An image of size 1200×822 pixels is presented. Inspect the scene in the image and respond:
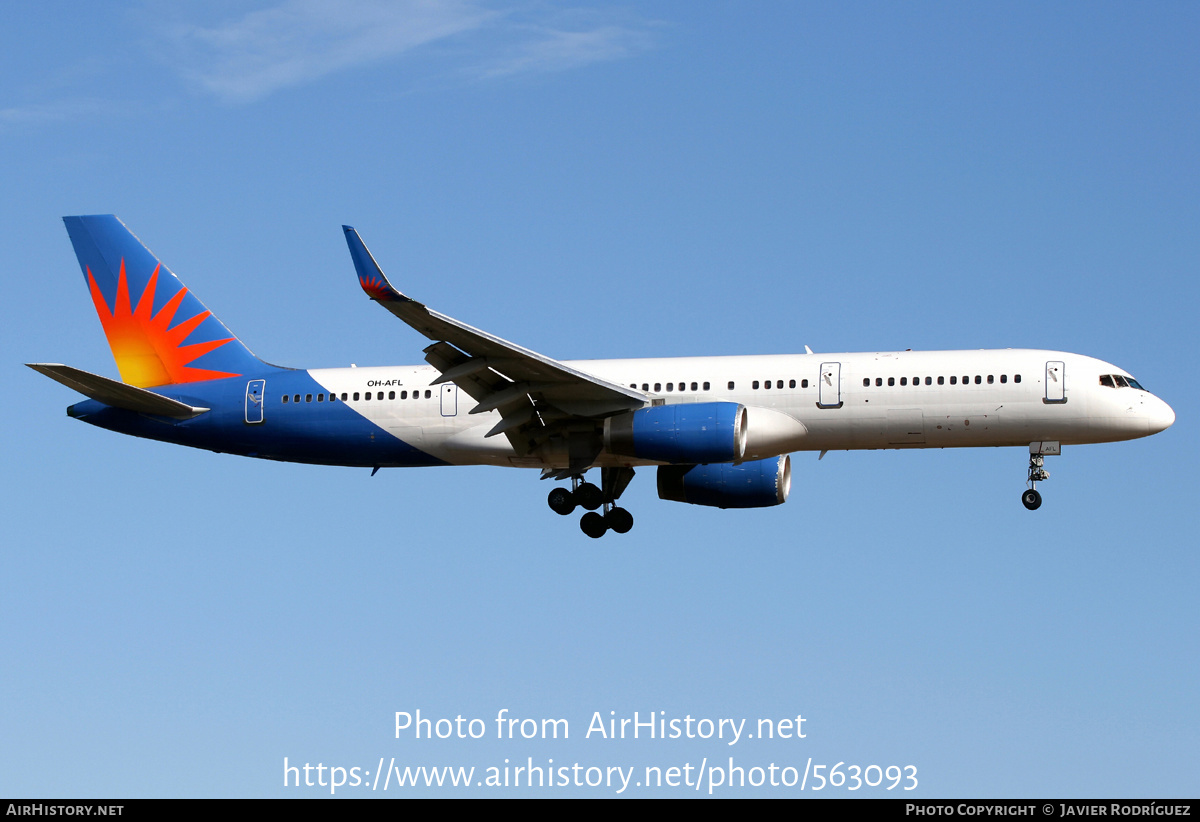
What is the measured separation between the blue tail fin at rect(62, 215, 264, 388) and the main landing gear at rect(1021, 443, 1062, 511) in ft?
67.7

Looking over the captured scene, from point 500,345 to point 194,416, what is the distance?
419 inches

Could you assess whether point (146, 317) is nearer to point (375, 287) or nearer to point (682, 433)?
point (375, 287)

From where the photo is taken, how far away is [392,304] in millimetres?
34656

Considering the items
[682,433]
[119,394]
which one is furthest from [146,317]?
[682,433]

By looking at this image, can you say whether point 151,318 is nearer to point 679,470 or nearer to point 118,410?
point 118,410

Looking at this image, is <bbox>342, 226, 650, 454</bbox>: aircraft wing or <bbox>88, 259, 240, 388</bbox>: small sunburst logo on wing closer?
<bbox>342, 226, 650, 454</bbox>: aircraft wing

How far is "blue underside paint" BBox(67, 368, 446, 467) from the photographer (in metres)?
42.6

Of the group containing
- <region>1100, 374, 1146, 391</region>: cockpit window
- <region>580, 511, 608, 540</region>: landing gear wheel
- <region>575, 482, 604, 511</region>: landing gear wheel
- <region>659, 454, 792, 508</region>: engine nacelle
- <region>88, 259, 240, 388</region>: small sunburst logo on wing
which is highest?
<region>88, 259, 240, 388</region>: small sunburst logo on wing

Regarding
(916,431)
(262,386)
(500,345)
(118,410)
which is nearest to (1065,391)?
(916,431)

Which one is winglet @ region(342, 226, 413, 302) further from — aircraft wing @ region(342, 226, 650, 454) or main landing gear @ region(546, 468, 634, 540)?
main landing gear @ region(546, 468, 634, 540)

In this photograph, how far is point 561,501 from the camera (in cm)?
4325

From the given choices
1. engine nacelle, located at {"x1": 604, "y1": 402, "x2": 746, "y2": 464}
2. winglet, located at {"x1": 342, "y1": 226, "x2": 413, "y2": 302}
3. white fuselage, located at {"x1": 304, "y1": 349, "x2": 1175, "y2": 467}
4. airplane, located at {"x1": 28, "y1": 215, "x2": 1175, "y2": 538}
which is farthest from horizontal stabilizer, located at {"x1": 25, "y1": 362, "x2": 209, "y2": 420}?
engine nacelle, located at {"x1": 604, "y1": 402, "x2": 746, "y2": 464}

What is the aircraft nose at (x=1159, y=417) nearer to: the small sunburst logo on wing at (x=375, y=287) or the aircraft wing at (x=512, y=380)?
the aircraft wing at (x=512, y=380)

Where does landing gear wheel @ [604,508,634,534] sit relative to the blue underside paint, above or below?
below
